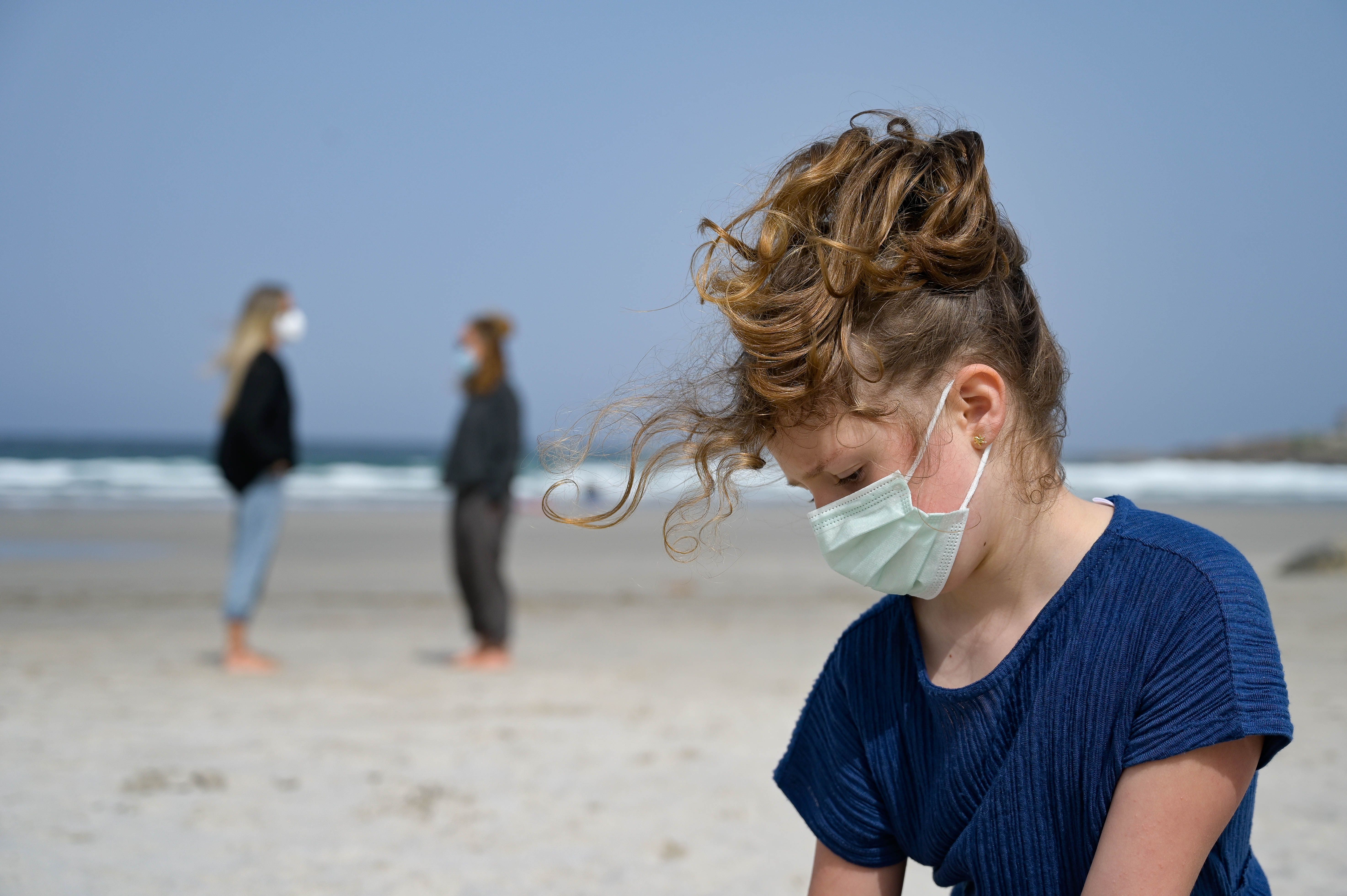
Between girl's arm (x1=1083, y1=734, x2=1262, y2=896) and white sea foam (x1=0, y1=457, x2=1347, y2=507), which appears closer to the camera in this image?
girl's arm (x1=1083, y1=734, x2=1262, y2=896)

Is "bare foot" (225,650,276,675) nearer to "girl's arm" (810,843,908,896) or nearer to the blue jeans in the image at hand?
the blue jeans

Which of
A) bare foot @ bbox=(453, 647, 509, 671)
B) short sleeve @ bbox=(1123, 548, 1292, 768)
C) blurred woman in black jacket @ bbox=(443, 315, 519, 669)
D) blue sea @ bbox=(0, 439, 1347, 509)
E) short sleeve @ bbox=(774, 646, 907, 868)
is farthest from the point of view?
blue sea @ bbox=(0, 439, 1347, 509)

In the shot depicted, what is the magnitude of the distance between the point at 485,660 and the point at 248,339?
7.68ft

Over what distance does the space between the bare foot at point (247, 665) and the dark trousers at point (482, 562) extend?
119 cm

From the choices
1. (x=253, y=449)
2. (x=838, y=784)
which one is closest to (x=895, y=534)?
(x=838, y=784)

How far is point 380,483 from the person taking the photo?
26.9m

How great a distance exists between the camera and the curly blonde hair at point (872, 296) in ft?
4.13

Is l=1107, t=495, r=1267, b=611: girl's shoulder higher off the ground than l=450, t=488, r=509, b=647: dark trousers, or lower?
higher

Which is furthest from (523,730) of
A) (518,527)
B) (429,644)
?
(518,527)

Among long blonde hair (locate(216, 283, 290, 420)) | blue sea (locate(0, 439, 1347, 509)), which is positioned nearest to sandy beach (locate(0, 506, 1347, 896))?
long blonde hair (locate(216, 283, 290, 420))

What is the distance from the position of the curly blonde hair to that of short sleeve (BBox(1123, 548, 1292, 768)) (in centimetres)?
25

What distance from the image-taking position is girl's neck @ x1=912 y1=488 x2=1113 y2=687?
140cm

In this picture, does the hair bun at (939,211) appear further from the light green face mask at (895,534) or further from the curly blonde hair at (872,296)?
the light green face mask at (895,534)

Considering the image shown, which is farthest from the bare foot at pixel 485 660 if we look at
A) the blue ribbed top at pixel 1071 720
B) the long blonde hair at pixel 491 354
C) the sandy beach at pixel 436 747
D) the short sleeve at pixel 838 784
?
the blue ribbed top at pixel 1071 720
